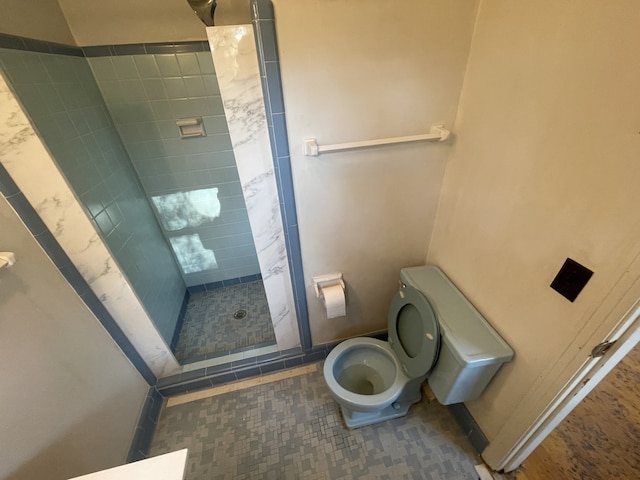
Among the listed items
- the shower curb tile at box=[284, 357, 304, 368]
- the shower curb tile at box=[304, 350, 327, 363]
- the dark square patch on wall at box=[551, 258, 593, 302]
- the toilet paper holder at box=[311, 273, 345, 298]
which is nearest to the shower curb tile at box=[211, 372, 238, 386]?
the shower curb tile at box=[284, 357, 304, 368]

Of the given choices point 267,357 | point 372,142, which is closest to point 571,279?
point 372,142

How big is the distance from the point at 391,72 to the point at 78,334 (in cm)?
166

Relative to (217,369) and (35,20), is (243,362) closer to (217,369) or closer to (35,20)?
(217,369)

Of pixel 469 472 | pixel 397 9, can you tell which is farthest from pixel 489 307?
pixel 397 9

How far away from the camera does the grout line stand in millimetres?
Answer: 1588

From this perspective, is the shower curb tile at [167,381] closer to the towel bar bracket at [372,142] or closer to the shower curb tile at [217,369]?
the shower curb tile at [217,369]

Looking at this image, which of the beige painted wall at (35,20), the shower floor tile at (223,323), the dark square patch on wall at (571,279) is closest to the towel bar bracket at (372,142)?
the dark square patch on wall at (571,279)

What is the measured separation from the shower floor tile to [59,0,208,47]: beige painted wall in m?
1.80

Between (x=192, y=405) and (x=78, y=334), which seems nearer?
(x=78, y=334)

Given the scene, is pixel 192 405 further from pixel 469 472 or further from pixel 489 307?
pixel 489 307

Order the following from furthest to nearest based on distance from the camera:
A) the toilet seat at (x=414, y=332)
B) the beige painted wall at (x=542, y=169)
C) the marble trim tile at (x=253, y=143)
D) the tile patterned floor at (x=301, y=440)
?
1. the tile patterned floor at (x=301, y=440)
2. the toilet seat at (x=414, y=332)
3. the marble trim tile at (x=253, y=143)
4. the beige painted wall at (x=542, y=169)

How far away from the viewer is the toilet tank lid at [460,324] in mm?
966

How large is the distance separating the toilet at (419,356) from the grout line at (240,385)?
347 mm

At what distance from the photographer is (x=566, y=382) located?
81 cm
